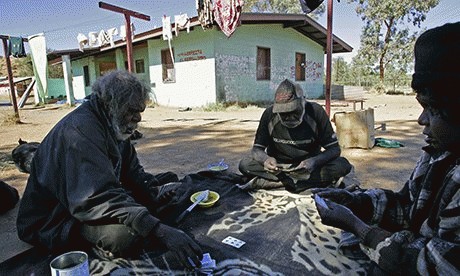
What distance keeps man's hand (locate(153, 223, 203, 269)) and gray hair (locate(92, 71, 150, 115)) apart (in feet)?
2.57

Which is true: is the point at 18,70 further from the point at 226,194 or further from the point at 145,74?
the point at 226,194

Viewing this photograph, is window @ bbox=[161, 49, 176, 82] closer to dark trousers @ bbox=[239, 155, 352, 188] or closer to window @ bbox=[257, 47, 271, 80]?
window @ bbox=[257, 47, 271, 80]

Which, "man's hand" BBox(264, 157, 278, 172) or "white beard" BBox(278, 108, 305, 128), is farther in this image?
"white beard" BBox(278, 108, 305, 128)

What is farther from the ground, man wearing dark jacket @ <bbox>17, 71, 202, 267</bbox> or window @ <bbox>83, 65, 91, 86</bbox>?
window @ <bbox>83, 65, 91, 86</bbox>

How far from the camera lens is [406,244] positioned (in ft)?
4.07

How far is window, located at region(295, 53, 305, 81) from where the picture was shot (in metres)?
14.8

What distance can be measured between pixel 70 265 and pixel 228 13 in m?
6.10

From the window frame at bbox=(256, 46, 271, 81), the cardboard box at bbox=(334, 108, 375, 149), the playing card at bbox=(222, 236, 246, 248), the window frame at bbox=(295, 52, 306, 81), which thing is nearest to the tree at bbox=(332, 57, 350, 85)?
the window frame at bbox=(295, 52, 306, 81)

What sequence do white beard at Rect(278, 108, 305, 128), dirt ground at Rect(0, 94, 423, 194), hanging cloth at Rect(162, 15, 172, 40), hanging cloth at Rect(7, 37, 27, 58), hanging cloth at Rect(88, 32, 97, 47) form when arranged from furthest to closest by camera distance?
hanging cloth at Rect(88, 32, 97, 47) < hanging cloth at Rect(162, 15, 172, 40) < hanging cloth at Rect(7, 37, 27, 58) < dirt ground at Rect(0, 94, 423, 194) < white beard at Rect(278, 108, 305, 128)

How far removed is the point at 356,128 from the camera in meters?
4.88

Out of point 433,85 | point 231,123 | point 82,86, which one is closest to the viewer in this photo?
Result: point 433,85

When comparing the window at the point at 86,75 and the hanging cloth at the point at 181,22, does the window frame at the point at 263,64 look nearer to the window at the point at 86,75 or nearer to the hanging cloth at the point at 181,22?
the hanging cloth at the point at 181,22

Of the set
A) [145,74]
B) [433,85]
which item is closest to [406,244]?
[433,85]

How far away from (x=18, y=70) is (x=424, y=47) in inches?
1365
